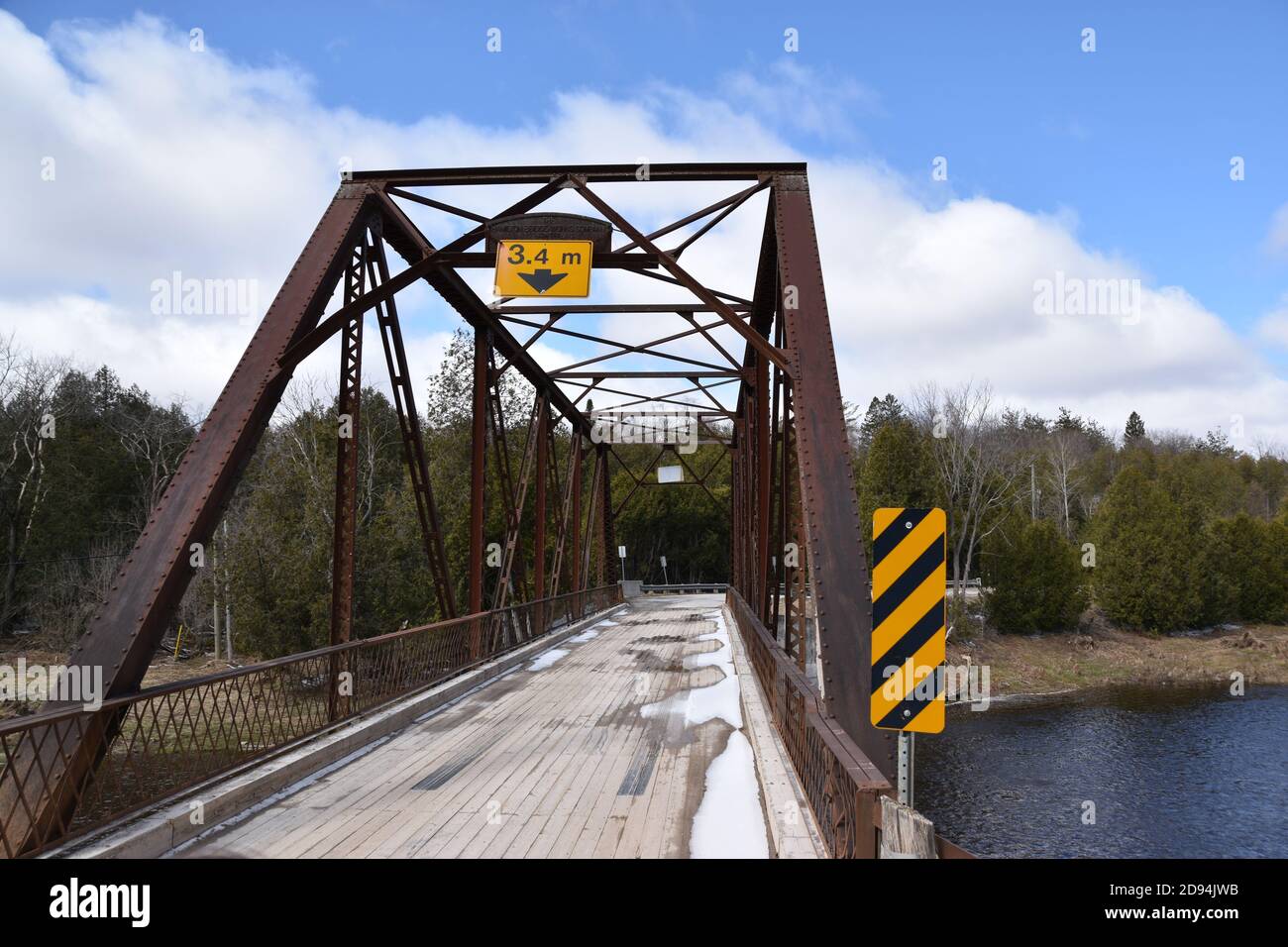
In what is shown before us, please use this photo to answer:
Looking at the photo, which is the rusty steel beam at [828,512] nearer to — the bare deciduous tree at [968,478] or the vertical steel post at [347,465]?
the vertical steel post at [347,465]

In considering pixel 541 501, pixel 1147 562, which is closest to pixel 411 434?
pixel 541 501

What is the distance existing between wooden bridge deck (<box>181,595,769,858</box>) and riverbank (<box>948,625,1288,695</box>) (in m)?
25.2

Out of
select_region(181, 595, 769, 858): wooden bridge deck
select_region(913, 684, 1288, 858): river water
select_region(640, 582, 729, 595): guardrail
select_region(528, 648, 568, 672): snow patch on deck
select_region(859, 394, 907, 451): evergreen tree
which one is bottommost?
select_region(913, 684, 1288, 858): river water

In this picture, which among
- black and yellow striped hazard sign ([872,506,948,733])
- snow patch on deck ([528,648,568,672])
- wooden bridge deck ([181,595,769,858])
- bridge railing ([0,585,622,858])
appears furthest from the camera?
snow patch on deck ([528,648,568,672])

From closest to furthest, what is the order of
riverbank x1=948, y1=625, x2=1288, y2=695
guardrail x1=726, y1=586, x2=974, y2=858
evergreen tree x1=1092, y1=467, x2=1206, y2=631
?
guardrail x1=726, y1=586, x2=974, y2=858 < riverbank x1=948, y1=625, x2=1288, y2=695 < evergreen tree x1=1092, y1=467, x2=1206, y2=631

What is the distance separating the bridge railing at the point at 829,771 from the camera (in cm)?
309

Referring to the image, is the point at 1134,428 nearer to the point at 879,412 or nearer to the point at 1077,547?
the point at 879,412

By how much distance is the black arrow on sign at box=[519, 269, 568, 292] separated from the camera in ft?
28.2

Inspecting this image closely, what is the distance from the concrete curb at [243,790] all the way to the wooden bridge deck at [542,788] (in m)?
0.13

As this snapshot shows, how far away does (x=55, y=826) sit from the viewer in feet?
14.0

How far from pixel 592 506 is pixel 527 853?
20.8m

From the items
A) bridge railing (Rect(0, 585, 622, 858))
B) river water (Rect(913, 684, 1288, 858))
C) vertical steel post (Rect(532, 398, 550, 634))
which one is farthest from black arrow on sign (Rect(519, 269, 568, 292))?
river water (Rect(913, 684, 1288, 858))

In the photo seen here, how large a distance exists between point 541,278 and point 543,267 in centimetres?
12

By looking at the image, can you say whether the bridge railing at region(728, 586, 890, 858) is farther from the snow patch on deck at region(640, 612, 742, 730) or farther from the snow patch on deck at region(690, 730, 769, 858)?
the snow patch on deck at region(640, 612, 742, 730)
